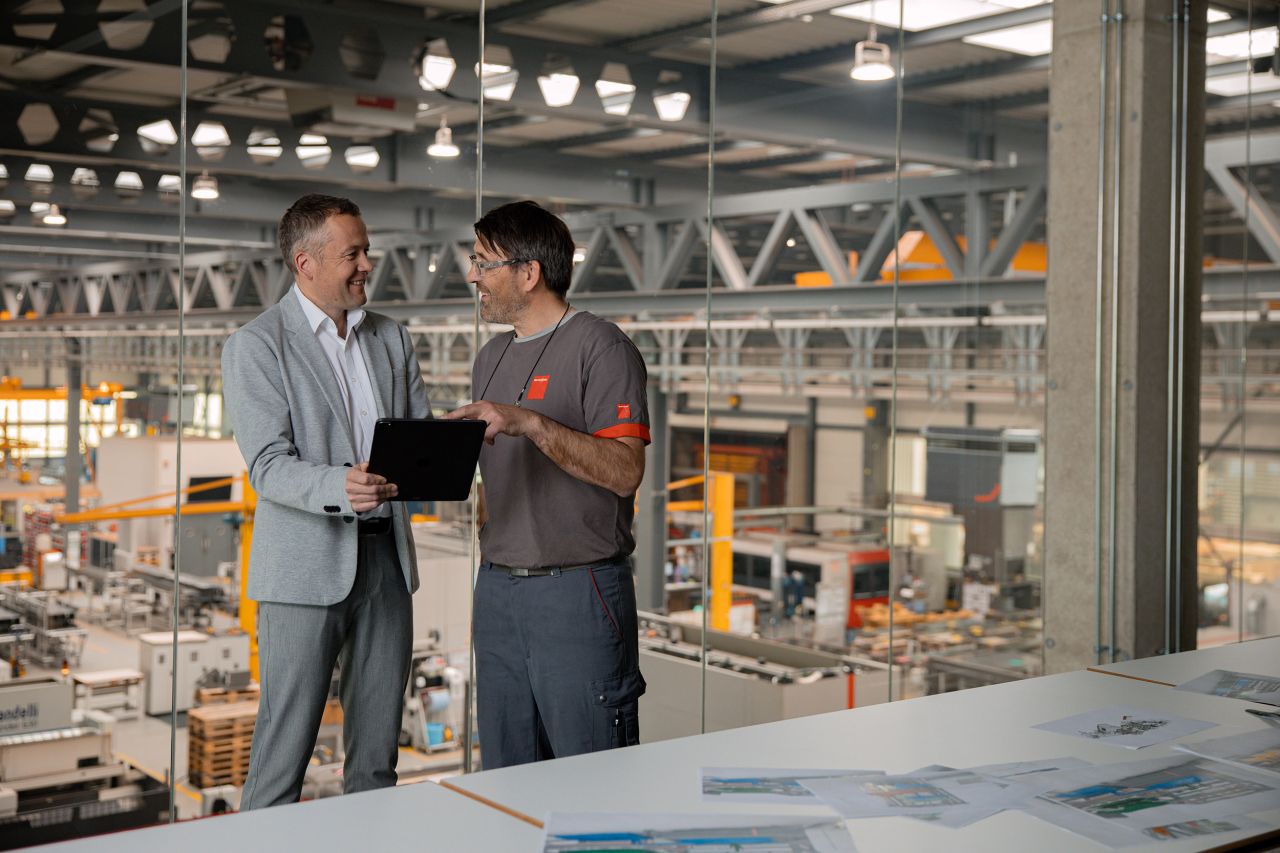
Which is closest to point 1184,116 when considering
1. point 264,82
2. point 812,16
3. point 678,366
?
point 812,16

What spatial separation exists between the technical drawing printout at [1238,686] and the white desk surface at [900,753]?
6cm

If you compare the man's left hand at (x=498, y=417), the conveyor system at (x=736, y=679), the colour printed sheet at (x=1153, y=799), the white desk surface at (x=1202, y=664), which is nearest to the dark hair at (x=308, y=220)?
the man's left hand at (x=498, y=417)

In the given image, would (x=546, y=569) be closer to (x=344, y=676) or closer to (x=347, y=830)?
(x=344, y=676)

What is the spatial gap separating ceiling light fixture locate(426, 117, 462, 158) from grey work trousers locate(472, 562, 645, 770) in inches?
56.0

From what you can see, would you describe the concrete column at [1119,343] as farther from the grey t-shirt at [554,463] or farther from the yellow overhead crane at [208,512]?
the yellow overhead crane at [208,512]

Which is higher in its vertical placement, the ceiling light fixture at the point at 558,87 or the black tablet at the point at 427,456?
the ceiling light fixture at the point at 558,87

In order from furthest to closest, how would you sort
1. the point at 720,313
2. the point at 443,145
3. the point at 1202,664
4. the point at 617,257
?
1. the point at 720,313
2. the point at 617,257
3. the point at 443,145
4. the point at 1202,664

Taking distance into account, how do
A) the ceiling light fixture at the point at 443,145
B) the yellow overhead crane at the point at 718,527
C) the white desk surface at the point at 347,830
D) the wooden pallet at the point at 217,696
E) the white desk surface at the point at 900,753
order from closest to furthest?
the white desk surface at the point at 347,830
the white desk surface at the point at 900,753
the wooden pallet at the point at 217,696
the ceiling light fixture at the point at 443,145
the yellow overhead crane at the point at 718,527

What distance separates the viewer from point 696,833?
146cm

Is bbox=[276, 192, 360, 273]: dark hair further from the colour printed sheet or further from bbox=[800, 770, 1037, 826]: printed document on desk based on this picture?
the colour printed sheet

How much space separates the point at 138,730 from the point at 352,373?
980 mm

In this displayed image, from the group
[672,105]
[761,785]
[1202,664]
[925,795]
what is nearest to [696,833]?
[761,785]

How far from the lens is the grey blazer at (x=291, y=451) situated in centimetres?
202

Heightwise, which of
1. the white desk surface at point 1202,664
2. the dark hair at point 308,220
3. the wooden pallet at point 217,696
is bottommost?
the wooden pallet at point 217,696
